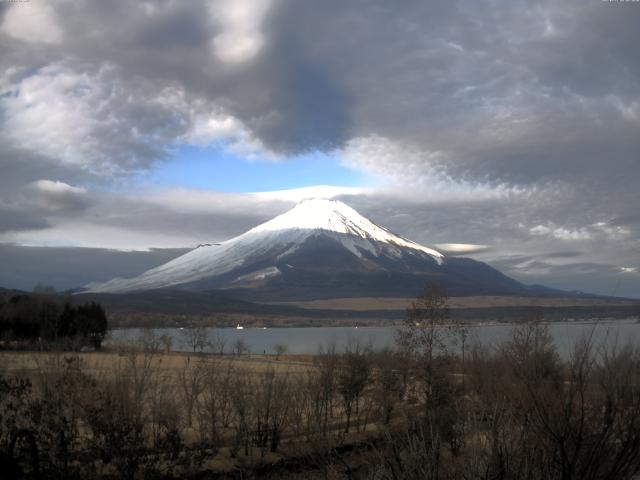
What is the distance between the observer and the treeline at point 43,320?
59.8m

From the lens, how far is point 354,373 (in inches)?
1011

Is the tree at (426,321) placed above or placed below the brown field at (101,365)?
above

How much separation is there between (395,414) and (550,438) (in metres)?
17.2

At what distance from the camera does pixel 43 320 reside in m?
59.1

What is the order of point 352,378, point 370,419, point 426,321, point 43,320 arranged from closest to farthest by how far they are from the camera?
point 426,321
point 370,419
point 352,378
point 43,320

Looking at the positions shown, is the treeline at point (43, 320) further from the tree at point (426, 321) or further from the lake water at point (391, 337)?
the tree at point (426, 321)

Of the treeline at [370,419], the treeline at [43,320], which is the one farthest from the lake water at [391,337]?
the treeline at [43,320]

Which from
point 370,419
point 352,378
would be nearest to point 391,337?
point 352,378

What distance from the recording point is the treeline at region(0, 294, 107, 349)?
59.8 metres

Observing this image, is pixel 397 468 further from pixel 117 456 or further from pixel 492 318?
pixel 492 318

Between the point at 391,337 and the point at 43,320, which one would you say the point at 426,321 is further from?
the point at 391,337

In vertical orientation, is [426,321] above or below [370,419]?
above

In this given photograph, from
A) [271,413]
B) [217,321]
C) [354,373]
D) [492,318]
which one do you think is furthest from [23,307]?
[492,318]

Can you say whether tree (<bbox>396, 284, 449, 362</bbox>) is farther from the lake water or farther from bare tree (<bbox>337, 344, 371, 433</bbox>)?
bare tree (<bbox>337, 344, 371, 433</bbox>)
